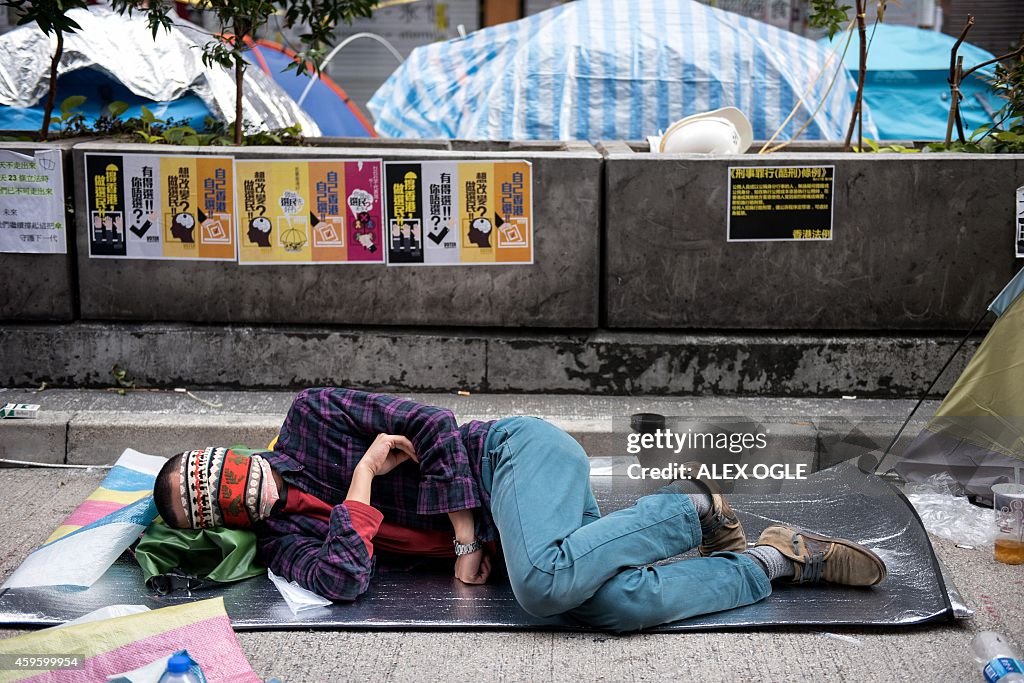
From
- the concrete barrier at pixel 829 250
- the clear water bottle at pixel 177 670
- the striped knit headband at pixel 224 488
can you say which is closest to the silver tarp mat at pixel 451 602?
the striped knit headband at pixel 224 488

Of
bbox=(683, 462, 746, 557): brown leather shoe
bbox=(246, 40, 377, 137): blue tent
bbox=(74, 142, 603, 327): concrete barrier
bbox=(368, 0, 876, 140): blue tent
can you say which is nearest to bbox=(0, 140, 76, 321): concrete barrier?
bbox=(74, 142, 603, 327): concrete barrier

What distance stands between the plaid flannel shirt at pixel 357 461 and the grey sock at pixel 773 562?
0.83 m

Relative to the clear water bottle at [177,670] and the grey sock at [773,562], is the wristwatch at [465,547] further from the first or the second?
the clear water bottle at [177,670]

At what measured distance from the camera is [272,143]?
5996 millimetres

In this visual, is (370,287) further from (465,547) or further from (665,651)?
(665,651)

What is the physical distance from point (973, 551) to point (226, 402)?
325cm

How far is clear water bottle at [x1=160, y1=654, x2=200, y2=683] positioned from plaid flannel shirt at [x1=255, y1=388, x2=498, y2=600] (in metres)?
0.66

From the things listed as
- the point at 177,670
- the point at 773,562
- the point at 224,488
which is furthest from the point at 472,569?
the point at 177,670

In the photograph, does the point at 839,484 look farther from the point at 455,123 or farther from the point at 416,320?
the point at 455,123

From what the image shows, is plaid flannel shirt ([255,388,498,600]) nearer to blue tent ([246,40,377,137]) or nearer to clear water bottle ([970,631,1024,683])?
clear water bottle ([970,631,1024,683])

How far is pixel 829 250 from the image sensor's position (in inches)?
200

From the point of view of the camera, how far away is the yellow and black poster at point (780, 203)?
502cm

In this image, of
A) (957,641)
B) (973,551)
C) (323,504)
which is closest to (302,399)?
(323,504)

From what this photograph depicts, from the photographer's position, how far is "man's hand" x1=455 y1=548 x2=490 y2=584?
3.42 m
